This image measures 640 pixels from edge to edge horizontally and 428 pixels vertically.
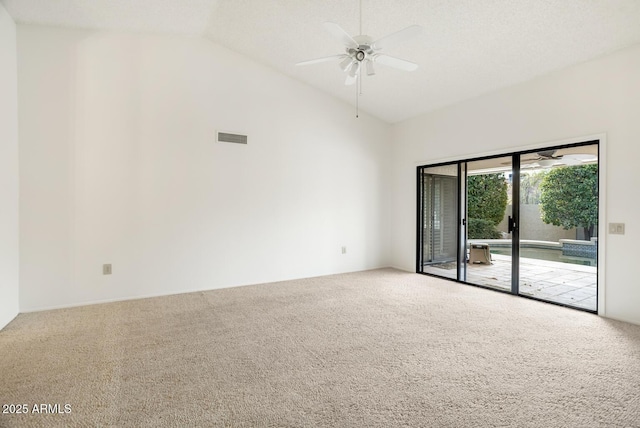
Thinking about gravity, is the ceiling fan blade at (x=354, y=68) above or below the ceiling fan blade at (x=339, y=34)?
below

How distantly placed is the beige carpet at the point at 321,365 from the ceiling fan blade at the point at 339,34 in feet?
8.34

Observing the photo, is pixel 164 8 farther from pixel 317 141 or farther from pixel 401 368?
pixel 401 368

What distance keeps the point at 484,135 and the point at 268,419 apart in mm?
4494

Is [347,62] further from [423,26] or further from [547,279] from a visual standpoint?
[547,279]

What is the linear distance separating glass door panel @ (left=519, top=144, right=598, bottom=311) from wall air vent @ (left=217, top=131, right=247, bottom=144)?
12.7ft

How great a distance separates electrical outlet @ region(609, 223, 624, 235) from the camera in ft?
11.2

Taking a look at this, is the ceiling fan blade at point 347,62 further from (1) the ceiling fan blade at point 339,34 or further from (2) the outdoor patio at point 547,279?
(2) the outdoor patio at point 547,279

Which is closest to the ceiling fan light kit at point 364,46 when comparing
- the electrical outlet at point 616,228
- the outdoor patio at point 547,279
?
the electrical outlet at point 616,228

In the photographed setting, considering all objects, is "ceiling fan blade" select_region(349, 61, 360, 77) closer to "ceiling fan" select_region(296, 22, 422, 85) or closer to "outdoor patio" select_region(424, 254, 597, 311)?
"ceiling fan" select_region(296, 22, 422, 85)

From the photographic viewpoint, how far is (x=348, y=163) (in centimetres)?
580

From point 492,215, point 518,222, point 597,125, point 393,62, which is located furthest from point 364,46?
point 492,215

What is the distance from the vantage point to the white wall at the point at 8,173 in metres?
3.18

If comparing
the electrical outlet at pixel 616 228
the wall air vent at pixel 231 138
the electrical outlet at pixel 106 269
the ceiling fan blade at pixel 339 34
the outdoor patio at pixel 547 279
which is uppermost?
the ceiling fan blade at pixel 339 34

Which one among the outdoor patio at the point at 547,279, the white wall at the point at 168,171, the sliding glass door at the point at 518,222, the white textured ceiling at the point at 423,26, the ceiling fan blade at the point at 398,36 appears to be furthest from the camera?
the outdoor patio at the point at 547,279
